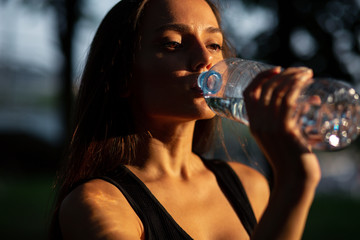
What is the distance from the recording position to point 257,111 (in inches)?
55.7

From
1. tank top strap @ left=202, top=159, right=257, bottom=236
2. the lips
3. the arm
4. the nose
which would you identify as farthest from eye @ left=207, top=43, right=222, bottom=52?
the arm

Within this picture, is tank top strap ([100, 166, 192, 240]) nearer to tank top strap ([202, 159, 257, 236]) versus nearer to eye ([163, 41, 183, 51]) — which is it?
tank top strap ([202, 159, 257, 236])

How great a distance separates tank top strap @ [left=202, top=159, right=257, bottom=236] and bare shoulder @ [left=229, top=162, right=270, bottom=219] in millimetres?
54

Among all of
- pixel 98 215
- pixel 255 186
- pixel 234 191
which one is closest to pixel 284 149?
pixel 98 215

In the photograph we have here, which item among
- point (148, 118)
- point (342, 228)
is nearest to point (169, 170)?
point (148, 118)

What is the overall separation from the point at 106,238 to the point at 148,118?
27.7 inches

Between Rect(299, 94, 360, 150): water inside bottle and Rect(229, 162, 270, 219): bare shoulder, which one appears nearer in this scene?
Rect(299, 94, 360, 150): water inside bottle

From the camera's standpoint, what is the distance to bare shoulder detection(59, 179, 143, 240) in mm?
1788

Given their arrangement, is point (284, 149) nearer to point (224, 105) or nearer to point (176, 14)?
point (224, 105)

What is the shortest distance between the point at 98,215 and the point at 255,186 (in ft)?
3.46

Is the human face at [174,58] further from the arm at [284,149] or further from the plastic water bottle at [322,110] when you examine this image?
the arm at [284,149]

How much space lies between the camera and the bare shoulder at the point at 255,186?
98.5 inches

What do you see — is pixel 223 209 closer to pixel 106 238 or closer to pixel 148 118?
A: pixel 148 118

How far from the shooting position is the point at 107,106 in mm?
2299
